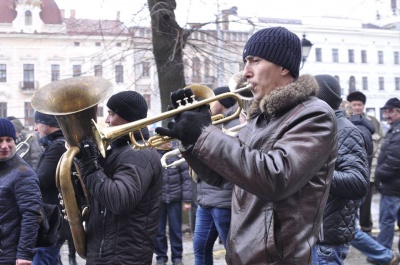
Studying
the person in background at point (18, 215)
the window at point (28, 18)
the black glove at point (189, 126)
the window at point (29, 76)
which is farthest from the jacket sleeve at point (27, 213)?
the window at point (29, 76)

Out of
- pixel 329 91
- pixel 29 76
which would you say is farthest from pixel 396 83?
pixel 329 91

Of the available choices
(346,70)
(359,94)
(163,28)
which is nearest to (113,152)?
(359,94)

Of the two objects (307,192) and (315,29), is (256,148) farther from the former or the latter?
(315,29)

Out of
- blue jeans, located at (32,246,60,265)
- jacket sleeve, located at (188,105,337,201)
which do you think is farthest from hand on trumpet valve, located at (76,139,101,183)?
blue jeans, located at (32,246,60,265)

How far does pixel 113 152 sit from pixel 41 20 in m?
39.4

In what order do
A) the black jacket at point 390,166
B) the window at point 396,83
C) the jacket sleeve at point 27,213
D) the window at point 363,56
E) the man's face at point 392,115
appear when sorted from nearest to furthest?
the jacket sleeve at point 27,213, the black jacket at point 390,166, the man's face at point 392,115, the window at point 363,56, the window at point 396,83

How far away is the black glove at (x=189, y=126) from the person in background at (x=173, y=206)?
451 cm

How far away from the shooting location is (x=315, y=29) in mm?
52812

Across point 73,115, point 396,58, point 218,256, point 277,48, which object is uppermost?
point 396,58

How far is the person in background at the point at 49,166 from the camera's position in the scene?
17.7ft

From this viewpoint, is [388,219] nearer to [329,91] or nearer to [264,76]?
[329,91]

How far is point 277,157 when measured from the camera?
7.73 ft

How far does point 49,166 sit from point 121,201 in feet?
6.72

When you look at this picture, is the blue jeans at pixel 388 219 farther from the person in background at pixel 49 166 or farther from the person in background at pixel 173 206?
the person in background at pixel 49 166
